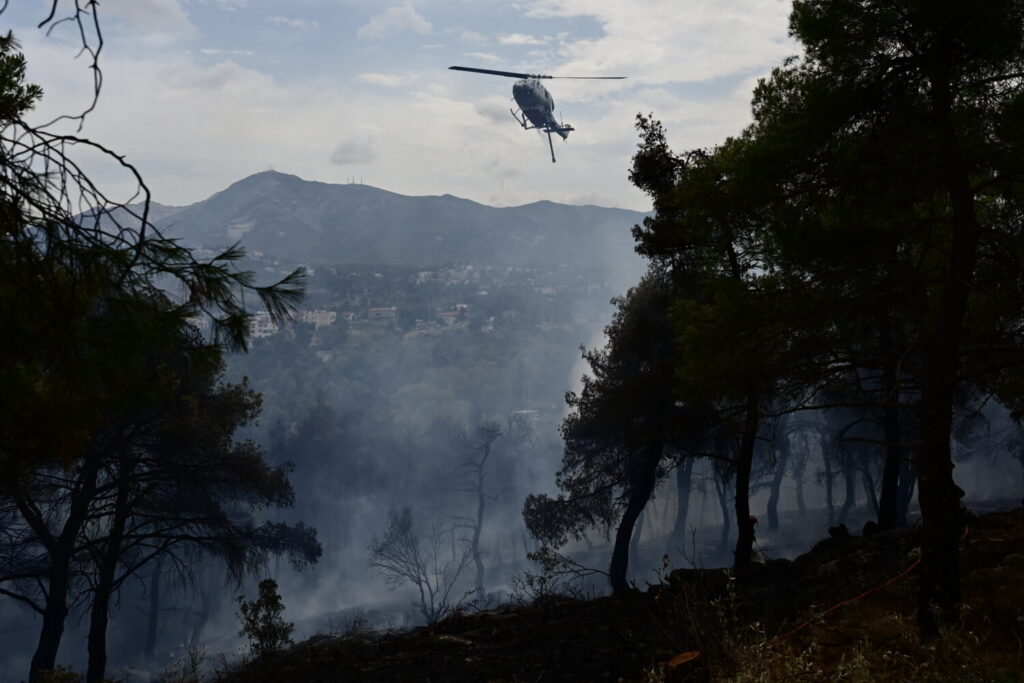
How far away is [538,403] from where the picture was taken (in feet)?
558

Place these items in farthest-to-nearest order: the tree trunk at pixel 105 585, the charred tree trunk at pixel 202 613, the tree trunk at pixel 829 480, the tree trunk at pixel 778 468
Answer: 1. the tree trunk at pixel 778 468
2. the charred tree trunk at pixel 202 613
3. the tree trunk at pixel 829 480
4. the tree trunk at pixel 105 585

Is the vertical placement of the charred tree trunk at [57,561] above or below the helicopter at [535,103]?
below

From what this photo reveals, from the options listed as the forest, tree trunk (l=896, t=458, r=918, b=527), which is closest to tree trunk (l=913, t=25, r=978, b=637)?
the forest

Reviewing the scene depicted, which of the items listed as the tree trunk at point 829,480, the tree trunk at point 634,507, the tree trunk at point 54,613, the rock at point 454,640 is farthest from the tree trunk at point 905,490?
the tree trunk at point 54,613

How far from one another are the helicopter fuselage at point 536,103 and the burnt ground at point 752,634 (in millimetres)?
58489

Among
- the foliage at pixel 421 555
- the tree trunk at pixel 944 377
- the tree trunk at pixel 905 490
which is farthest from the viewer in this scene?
the foliage at pixel 421 555

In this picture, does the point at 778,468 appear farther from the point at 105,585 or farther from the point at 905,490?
the point at 105,585

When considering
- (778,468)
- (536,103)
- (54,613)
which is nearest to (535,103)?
(536,103)

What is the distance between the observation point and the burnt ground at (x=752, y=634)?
548cm

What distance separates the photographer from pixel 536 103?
67062 millimetres


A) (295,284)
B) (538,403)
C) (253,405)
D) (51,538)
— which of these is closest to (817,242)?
(295,284)

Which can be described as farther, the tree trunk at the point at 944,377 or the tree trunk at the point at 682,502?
the tree trunk at the point at 682,502

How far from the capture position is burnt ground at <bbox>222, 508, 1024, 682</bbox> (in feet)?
18.0

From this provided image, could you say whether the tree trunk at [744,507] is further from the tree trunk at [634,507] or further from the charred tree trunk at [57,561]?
the charred tree trunk at [57,561]
